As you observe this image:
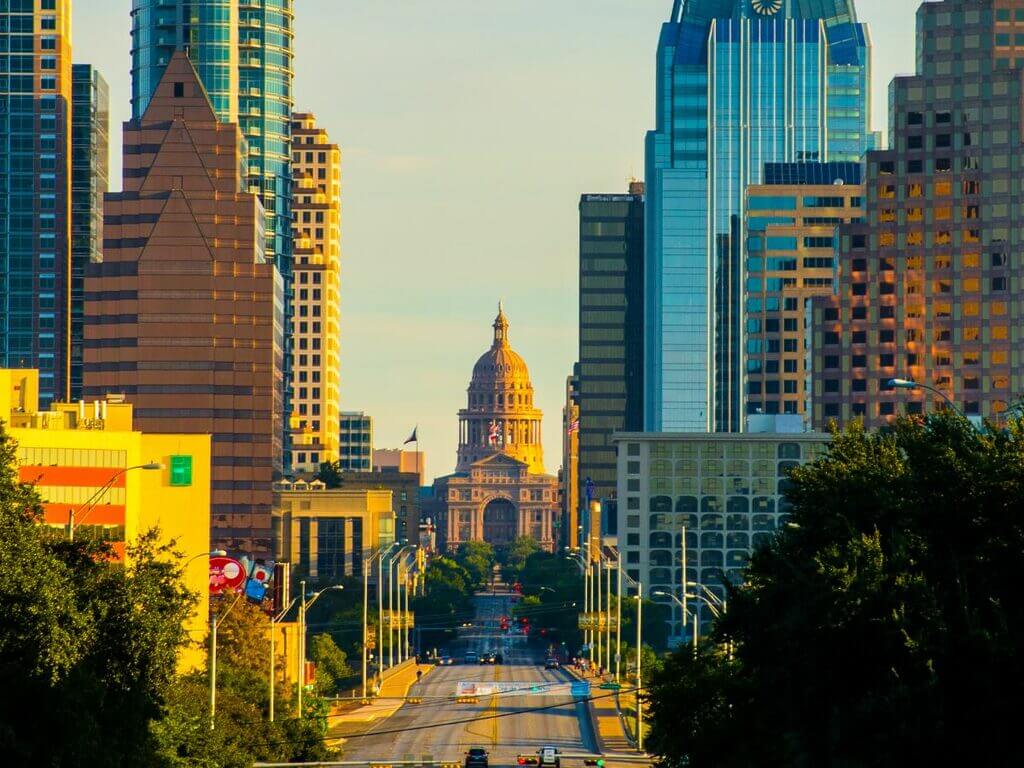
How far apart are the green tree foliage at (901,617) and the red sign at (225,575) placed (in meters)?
94.8

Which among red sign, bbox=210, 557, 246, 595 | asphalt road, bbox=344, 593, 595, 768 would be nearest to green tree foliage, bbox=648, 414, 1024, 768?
asphalt road, bbox=344, 593, 595, 768

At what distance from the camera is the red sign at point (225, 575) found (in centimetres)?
16575

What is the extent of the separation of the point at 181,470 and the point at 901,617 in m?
101

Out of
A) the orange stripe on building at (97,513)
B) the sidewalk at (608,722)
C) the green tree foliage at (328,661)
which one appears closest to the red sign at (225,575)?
the green tree foliage at (328,661)

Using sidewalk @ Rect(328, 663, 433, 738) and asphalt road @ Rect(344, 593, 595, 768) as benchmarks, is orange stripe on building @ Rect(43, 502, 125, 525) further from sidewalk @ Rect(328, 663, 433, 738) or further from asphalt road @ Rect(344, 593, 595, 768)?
sidewalk @ Rect(328, 663, 433, 738)

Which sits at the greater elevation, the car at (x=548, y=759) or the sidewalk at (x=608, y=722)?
the car at (x=548, y=759)

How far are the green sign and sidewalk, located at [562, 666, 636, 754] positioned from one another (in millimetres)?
31722

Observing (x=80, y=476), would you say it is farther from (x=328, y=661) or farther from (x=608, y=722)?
(x=328, y=661)

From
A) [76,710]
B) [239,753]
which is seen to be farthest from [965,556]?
[239,753]

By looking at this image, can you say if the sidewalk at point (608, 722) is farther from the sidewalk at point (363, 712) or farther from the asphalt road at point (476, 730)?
the sidewalk at point (363, 712)

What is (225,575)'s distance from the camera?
169000 mm

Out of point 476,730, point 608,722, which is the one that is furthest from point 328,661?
point 476,730

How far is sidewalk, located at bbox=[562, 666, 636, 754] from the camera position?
14688 cm

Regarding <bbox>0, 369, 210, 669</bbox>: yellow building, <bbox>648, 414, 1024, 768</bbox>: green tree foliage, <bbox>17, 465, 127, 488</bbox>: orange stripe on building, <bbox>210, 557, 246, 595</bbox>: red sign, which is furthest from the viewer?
<bbox>210, 557, 246, 595</bbox>: red sign
